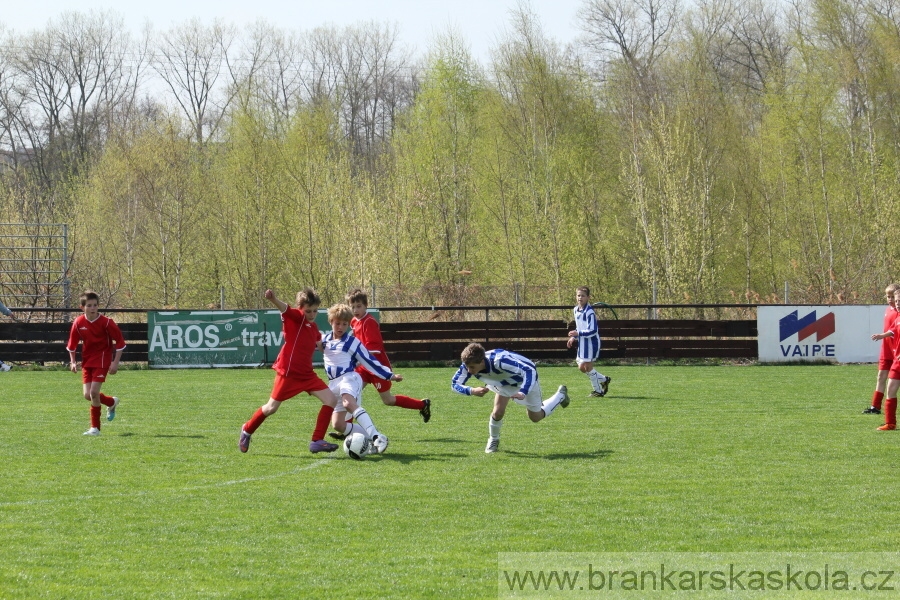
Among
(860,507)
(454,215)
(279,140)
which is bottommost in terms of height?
(860,507)

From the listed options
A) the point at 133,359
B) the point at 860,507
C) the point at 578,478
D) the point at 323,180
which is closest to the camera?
the point at 860,507

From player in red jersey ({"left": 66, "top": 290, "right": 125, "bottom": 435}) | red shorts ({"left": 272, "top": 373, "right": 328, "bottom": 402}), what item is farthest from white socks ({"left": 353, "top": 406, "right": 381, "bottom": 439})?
player in red jersey ({"left": 66, "top": 290, "right": 125, "bottom": 435})

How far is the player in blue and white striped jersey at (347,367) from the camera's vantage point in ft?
33.0

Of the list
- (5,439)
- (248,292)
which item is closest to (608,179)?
(248,292)

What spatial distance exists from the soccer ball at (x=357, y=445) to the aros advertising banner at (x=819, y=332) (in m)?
16.5

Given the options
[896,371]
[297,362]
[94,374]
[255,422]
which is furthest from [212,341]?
[896,371]

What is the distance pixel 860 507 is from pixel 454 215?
31092 mm

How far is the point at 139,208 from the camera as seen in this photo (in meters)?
41.3

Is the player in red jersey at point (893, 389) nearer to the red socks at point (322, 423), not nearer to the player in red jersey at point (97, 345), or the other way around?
the red socks at point (322, 423)

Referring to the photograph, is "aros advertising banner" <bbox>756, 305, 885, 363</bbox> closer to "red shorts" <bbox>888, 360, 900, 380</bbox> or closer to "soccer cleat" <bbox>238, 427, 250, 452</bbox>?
"red shorts" <bbox>888, 360, 900, 380</bbox>

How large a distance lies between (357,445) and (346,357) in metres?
0.95

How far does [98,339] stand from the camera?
39.8ft

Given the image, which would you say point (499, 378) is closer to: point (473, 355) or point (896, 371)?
point (473, 355)

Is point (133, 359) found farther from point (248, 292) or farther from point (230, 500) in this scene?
point (230, 500)
